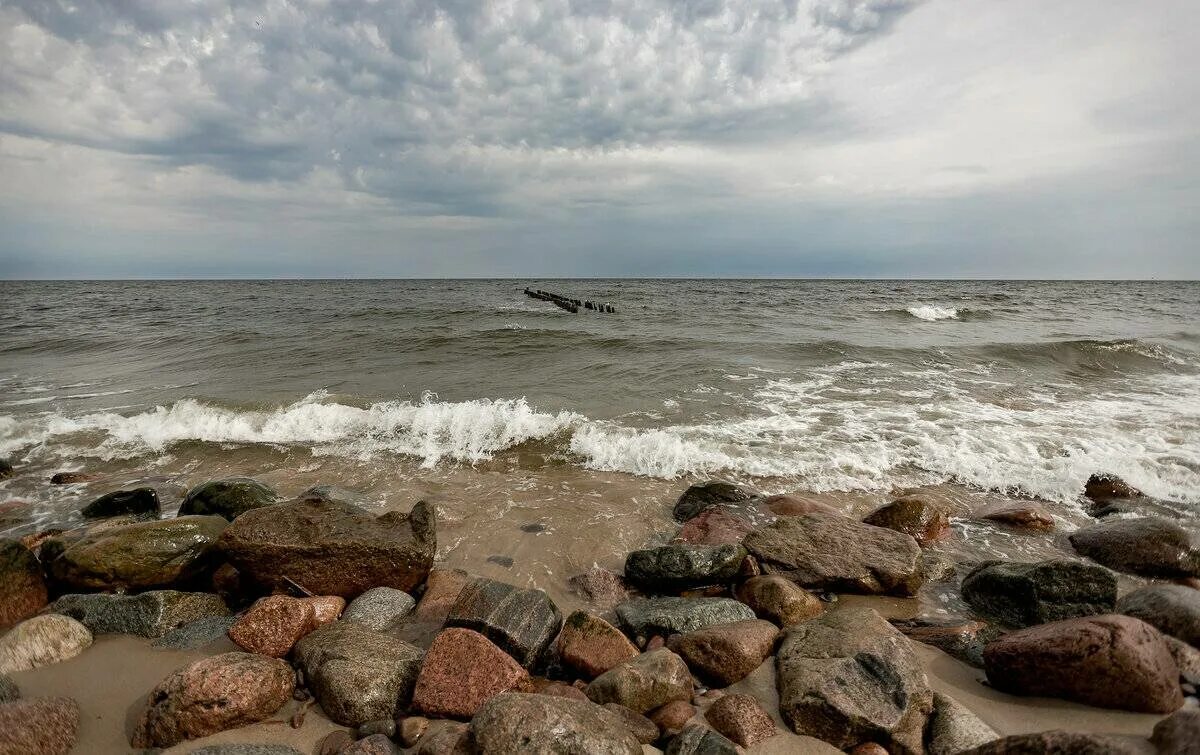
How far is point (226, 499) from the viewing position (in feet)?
21.1

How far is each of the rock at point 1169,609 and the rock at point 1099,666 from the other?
62 cm

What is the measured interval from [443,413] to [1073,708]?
9.39 meters

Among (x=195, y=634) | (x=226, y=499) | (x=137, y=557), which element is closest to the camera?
(x=195, y=634)

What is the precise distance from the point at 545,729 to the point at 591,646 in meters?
1.14

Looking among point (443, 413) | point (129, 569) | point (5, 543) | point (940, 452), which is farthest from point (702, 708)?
point (443, 413)

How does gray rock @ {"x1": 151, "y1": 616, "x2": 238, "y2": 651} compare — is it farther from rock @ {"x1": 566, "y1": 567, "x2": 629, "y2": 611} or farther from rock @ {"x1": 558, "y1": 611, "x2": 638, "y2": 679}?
rock @ {"x1": 566, "y1": 567, "x2": 629, "y2": 611}

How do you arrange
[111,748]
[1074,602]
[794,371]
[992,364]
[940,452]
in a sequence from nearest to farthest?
[111,748] → [1074,602] → [940,452] → [794,371] → [992,364]

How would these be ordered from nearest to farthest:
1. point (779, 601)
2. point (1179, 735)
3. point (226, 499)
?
1. point (1179, 735)
2. point (779, 601)
3. point (226, 499)

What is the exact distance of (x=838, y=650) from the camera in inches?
142

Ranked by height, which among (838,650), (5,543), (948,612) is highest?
(5,543)

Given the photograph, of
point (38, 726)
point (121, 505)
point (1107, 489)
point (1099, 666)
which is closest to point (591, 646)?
point (1099, 666)

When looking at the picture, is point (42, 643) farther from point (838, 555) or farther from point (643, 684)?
point (838, 555)

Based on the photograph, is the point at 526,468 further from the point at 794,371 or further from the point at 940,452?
the point at 794,371

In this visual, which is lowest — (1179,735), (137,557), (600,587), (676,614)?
(600,587)
